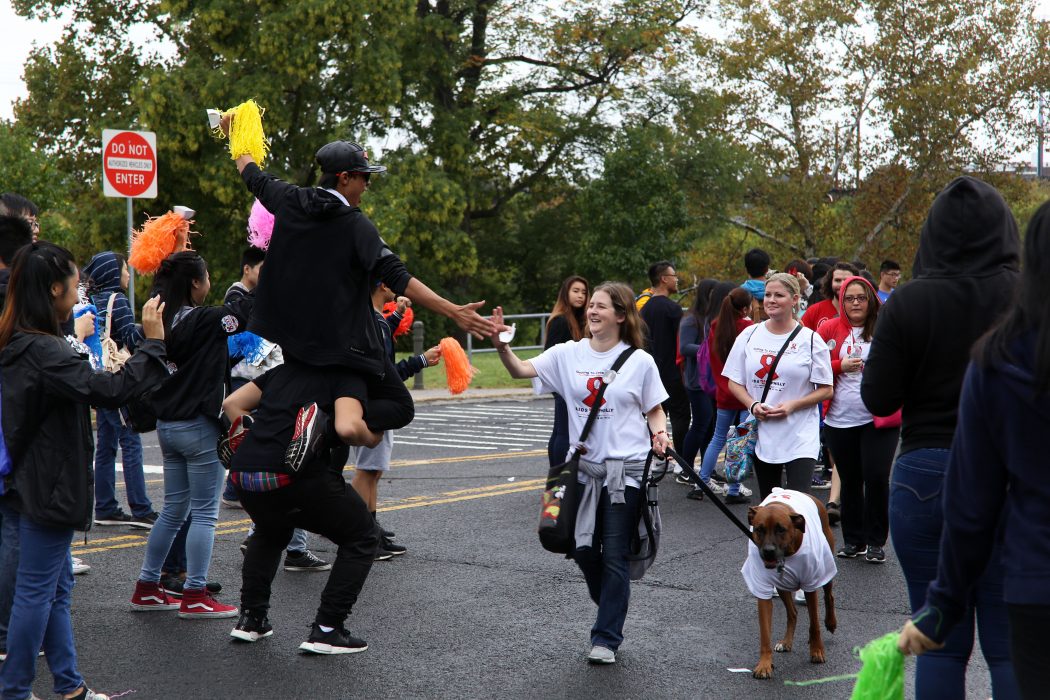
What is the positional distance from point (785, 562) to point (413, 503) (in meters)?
5.01

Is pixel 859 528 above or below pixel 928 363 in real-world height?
below

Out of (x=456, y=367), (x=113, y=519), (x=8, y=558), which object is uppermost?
(x=456, y=367)

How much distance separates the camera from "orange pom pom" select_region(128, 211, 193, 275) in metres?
6.45

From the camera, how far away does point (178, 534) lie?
668 cm

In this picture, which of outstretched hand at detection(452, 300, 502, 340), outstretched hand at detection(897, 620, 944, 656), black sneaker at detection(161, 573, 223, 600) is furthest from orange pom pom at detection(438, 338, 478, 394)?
outstretched hand at detection(897, 620, 944, 656)

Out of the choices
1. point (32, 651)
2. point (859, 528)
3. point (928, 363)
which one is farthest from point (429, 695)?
point (859, 528)

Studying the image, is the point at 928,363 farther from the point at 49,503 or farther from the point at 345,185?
the point at 49,503

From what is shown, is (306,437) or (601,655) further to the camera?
(601,655)

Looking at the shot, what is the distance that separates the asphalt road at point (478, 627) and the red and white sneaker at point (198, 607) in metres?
0.06

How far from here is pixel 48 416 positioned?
4.63 m

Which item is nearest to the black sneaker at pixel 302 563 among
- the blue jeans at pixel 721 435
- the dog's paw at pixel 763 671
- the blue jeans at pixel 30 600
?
the blue jeans at pixel 30 600

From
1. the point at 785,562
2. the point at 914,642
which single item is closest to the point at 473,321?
the point at 785,562

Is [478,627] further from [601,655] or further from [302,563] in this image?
[302,563]

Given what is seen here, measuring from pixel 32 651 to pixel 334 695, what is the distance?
1.29 metres
